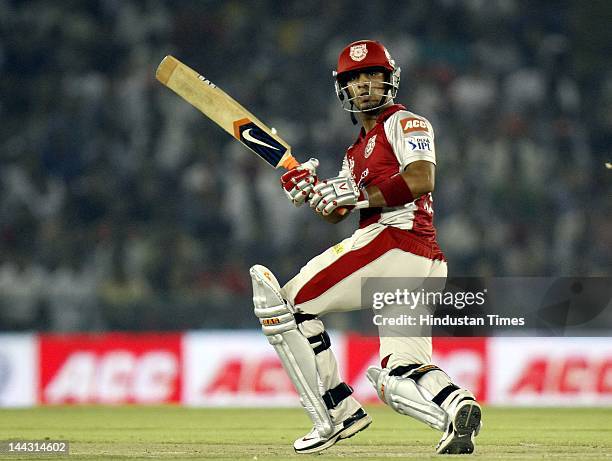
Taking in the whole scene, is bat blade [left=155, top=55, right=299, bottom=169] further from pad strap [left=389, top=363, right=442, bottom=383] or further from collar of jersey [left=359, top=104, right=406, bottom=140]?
pad strap [left=389, top=363, right=442, bottom=383]

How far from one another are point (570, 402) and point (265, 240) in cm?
332

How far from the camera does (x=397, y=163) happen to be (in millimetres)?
5344

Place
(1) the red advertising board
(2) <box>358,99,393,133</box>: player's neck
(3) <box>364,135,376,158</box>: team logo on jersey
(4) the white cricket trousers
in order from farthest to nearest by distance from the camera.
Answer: (1) the red advertising board
(2) <box>358,99,393,133</box>: player's neck
(3) <box>364,135,376,158</box>: team logo on jersey
(4) the white cricket trousers

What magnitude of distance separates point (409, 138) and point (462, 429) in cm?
127

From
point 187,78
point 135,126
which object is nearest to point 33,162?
point 135,126

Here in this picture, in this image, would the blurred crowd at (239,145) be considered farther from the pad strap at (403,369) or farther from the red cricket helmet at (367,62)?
the pad strap at (403,369)

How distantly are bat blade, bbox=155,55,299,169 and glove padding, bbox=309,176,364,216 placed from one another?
62cm

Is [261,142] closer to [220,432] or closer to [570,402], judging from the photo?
[220,432]

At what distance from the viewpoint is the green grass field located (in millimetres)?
5438

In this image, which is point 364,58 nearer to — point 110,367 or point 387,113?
point 387,113

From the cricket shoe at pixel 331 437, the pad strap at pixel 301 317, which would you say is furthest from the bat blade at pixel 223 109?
the cricket shoe at pixel 331 437

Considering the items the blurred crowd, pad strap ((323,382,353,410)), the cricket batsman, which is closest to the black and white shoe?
the cricket batsman

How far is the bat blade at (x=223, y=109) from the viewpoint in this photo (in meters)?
5.82

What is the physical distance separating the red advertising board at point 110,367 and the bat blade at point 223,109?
4.78 m
